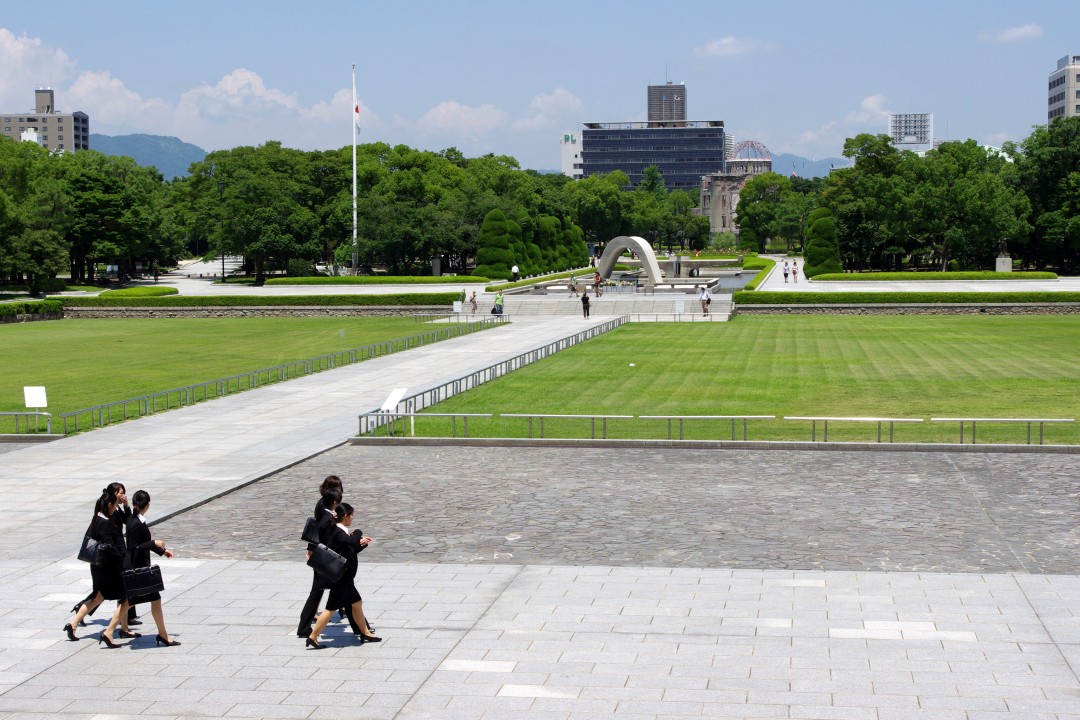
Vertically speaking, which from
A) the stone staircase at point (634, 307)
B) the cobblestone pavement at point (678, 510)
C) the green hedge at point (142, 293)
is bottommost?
the cobblestone pavement at point (678, 510)

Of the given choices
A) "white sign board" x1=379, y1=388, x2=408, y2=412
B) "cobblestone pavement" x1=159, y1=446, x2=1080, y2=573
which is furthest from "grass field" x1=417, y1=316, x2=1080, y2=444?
"cobblestone pavement" x1=159, y1=446, x2=1080, y2=573

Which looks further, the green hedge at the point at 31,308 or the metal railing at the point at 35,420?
the green hedge at the point at 31,308

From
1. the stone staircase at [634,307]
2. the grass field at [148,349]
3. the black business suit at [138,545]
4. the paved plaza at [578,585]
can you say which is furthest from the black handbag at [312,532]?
the stone staircase at [634,307]

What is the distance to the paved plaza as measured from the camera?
9500 millimetres

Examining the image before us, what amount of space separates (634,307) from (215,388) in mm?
33267

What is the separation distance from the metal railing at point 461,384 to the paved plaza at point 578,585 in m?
1.59

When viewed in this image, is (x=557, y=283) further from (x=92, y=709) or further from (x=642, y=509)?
(x=92, y=709)

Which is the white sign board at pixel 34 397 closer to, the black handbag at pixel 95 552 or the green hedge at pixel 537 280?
the black handbag at pixel 95 552

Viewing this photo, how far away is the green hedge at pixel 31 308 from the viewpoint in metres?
60.3

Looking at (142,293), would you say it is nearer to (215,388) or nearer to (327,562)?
(215,388)

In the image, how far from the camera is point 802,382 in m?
31.0

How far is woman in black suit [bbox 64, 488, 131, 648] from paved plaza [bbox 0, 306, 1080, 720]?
240mm

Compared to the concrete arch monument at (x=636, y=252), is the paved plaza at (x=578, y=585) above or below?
below

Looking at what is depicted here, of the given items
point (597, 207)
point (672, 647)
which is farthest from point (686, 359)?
point (597, 207)
